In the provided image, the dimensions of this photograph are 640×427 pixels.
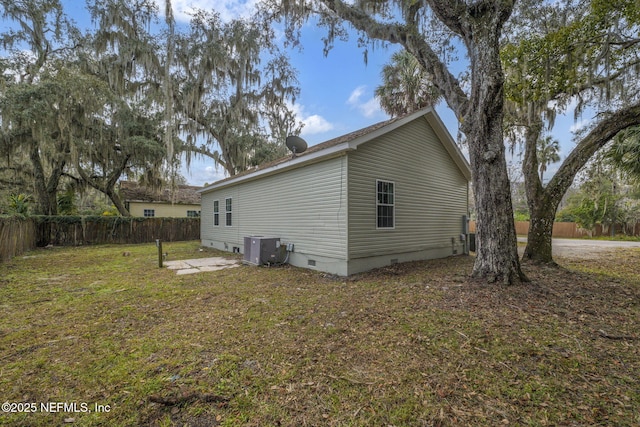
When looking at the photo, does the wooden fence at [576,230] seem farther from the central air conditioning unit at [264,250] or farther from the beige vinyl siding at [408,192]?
the central air conditioning unit at [264,250]

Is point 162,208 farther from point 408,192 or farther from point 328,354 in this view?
point 328,354

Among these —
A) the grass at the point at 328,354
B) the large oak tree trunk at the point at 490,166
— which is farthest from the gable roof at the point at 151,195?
the large oak tree trunk at the point at 490,166

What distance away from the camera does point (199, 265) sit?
7.98 metres

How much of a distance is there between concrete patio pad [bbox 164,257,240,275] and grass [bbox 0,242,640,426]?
202 cm

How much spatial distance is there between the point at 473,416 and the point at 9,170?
23414 mm

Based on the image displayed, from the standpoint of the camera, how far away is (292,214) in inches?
308

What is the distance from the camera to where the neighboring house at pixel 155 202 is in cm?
2030

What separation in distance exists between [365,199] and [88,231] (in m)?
14.4

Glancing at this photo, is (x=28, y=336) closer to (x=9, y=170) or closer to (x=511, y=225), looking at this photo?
(x=511, y=225)

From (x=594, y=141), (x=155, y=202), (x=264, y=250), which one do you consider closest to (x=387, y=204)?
(x=264, y=250)

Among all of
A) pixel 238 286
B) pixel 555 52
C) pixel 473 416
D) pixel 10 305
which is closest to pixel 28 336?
pixel 10 305

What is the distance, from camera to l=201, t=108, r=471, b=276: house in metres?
6.44

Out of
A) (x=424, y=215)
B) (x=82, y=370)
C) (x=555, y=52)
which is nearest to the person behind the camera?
(x=82, y=370)

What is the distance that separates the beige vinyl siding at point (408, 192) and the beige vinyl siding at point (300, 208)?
332mm
